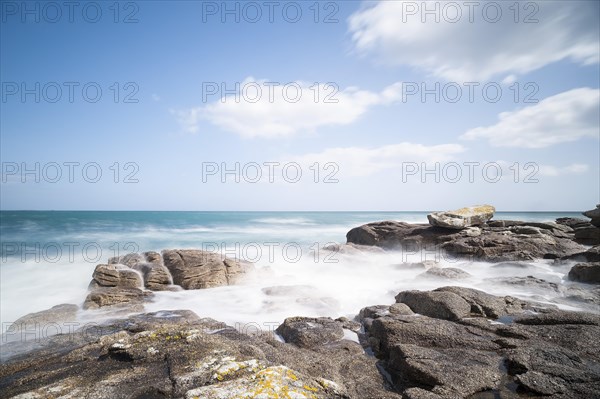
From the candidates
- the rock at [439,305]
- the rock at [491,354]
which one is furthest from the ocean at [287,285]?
the rock at [491,354]

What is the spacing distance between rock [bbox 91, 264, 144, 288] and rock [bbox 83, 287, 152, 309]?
570 mm

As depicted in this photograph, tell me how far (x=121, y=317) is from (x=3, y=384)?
175 inches

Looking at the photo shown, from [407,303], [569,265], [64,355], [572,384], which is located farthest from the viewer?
[569,265]

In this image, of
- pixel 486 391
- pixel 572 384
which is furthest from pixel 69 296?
pixel 572 384

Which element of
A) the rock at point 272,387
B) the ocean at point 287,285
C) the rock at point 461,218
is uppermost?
the rock at point 461,218

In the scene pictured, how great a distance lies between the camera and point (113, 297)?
423 inches

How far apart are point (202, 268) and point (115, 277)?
3.39 metres

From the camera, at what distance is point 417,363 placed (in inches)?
196

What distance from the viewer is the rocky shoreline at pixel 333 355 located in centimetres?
404

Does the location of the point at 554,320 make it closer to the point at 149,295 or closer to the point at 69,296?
the point at 149,295

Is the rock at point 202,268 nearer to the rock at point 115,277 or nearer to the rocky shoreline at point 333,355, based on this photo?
the rock at point 115,277

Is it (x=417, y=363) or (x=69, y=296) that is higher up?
(x=417, y=363)

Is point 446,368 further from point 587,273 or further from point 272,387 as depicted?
point 587,273

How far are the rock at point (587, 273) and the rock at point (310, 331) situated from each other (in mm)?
11035
